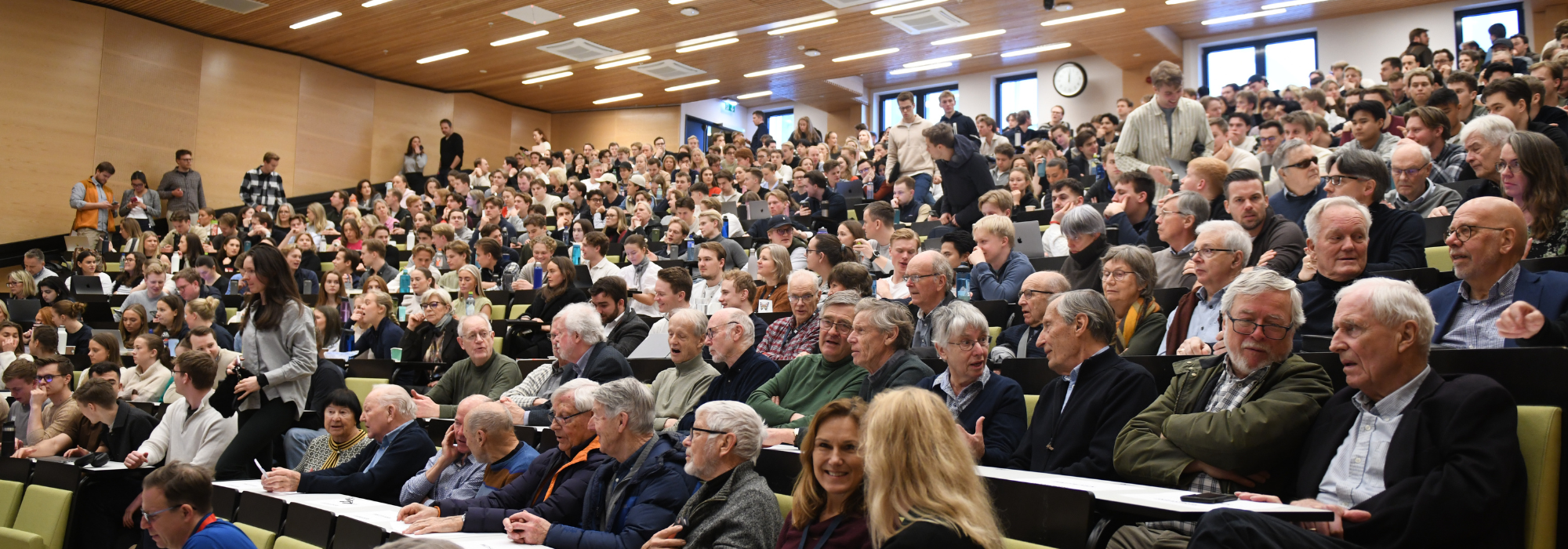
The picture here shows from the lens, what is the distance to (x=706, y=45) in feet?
46.0

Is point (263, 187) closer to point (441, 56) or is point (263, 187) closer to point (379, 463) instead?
point (441, 56)

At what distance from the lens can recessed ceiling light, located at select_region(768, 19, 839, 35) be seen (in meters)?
12.6

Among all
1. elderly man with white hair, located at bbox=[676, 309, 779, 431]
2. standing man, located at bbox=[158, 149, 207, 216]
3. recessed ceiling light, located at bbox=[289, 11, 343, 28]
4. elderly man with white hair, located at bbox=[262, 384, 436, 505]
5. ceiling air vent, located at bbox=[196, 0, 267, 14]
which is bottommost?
elderly man with white hair, located at bbox=[262, 384, 436, 505]

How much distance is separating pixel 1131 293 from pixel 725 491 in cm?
166

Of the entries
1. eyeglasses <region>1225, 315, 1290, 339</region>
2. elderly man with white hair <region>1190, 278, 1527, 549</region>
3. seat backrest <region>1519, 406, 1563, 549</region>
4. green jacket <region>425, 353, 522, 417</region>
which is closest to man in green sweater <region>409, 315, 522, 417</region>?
green jacket <region>425, 353, 522, 417</region>

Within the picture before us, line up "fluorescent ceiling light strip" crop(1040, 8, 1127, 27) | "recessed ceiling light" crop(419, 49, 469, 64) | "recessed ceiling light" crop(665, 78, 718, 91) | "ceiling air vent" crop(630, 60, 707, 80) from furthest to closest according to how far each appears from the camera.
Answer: "recessed ceiling light" crop(665, 78, 718, 91) → "ceiling air vent" crop(630, 60, 707, 80) → "recessed ceiling light" crop(419, 49, 469, 64) → "fluorescent ceiling light strip" crop(1040, 8, 1127, 27)

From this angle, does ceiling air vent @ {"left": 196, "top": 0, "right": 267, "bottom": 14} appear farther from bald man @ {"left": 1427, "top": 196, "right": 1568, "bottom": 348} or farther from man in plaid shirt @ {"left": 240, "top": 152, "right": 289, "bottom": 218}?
bald man @ {"left": 1427, "top": 196, "right": 1568, "bottom": 348}

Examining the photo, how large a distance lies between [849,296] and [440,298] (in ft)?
9.82

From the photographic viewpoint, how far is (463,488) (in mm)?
3600

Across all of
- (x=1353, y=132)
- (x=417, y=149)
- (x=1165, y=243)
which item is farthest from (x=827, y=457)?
(x=417, y=149)

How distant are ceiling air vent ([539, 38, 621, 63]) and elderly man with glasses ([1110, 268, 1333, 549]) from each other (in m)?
12.2

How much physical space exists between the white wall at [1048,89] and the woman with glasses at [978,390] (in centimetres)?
1341

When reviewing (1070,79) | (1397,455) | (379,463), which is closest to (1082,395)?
(1397,455)

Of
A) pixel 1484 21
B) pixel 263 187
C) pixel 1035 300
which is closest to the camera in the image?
pixel 1035 300
